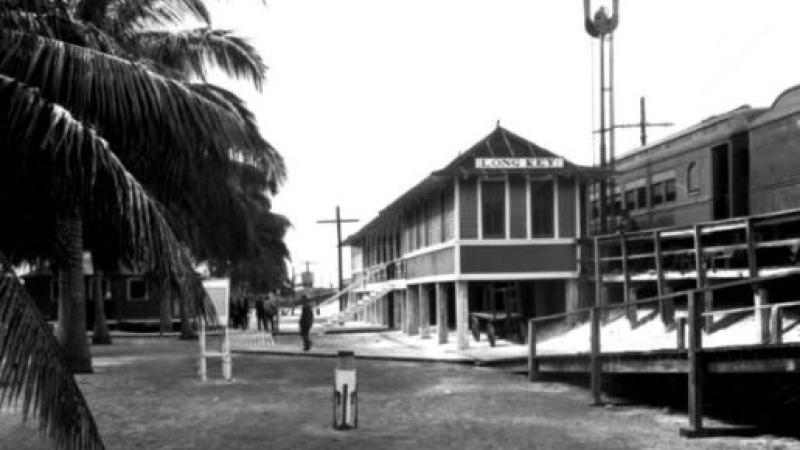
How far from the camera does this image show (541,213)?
25.3m

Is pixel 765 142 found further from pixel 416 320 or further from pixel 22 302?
pixel 416 320

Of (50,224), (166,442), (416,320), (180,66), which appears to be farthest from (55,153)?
(416,320)

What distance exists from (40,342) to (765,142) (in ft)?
50.2

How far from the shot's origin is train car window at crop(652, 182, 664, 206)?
2325 cm

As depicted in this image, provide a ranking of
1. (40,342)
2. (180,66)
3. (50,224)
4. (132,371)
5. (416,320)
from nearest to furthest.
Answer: (40,342) → (50,224) → (132,371) → (180,66) → (416,320)

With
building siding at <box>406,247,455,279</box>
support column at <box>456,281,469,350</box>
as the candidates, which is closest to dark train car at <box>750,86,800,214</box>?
support column at <box>456,281,469,350</box>

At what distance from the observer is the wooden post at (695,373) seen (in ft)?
38.3

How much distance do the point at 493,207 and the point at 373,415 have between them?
39.6 feet

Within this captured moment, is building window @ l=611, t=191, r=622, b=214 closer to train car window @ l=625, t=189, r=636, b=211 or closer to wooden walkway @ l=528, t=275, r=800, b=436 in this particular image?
train car window @ l=625, t=189, r=636, b=211

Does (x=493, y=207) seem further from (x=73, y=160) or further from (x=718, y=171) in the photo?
(x=73, y=160)

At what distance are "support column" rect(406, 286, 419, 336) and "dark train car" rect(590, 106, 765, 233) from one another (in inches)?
396

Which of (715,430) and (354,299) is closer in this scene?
(715,430)

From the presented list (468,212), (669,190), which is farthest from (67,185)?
(468,212)

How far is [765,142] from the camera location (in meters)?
18.3
